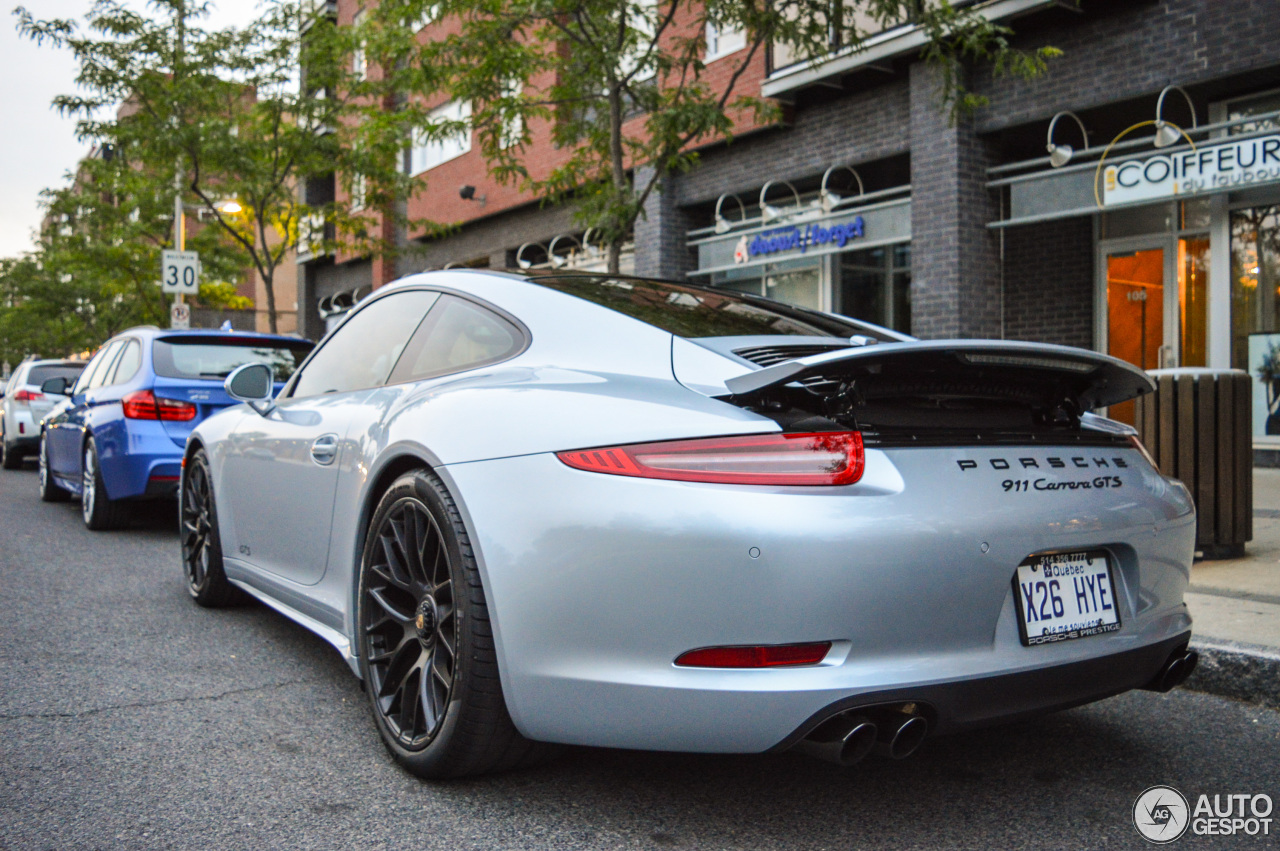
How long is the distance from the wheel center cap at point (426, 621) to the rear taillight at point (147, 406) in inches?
207

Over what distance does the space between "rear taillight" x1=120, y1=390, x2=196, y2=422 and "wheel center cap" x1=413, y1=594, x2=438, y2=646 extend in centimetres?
525

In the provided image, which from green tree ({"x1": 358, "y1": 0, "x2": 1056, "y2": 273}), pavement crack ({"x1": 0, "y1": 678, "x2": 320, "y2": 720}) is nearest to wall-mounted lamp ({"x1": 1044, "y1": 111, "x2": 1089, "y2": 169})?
green tree ({"x1": 358, "y1": 0, "x2": 1056, "y2": 273})

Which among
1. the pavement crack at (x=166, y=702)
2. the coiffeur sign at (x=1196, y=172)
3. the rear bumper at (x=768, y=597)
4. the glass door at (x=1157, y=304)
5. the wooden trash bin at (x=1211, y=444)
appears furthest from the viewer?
the glass door at (x=1157, y=304)

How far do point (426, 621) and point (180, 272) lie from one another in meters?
16.8

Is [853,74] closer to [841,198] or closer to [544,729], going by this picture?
[841,198]

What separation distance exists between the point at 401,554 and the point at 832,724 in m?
Answer: 1.31

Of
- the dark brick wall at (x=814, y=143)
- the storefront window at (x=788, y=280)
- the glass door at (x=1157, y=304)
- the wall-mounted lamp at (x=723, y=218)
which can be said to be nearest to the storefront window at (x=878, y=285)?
the storefront window at (x=788, y=280)

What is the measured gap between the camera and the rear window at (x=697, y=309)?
9.78 ft

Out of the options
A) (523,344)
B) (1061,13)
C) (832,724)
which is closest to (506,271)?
(523,344)

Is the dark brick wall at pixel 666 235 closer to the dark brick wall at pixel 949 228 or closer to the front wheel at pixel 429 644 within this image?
the dark brick wall at pixel 949 228

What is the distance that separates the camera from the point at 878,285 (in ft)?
43.3

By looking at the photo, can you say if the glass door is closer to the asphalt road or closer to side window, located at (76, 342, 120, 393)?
the asphalt road

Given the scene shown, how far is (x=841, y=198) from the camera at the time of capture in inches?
512

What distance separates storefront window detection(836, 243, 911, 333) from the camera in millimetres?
12914
